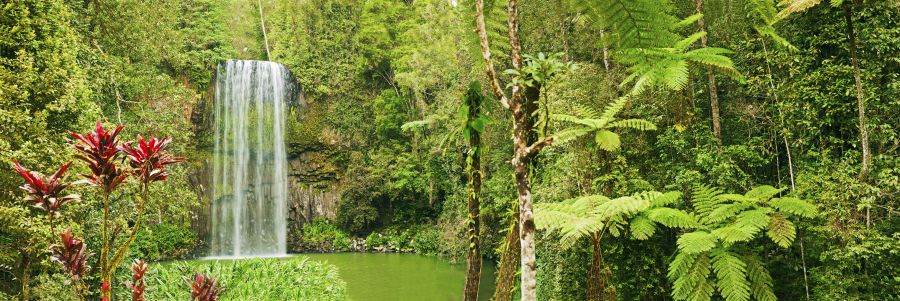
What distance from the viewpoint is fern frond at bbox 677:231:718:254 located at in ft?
16.1

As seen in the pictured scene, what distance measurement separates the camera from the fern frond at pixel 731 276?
484 centimetres

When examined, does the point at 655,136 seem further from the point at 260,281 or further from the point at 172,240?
the point at 172,240

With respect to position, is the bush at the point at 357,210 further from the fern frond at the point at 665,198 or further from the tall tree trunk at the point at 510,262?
the tall tree trunk at the point at 510,262

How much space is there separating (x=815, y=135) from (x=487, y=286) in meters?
7.06

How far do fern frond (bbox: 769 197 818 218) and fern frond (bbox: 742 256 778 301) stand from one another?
1.90 feet

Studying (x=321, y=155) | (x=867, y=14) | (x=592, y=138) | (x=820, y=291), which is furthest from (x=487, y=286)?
(x=321, y=155)

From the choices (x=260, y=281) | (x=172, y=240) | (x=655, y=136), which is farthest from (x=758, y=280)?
(x=172, y=240)

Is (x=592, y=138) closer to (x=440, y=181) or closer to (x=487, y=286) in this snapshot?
(x=487, y=286)

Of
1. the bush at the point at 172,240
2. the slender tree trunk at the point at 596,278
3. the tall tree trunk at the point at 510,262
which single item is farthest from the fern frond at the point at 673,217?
the bush at the point at 172,240

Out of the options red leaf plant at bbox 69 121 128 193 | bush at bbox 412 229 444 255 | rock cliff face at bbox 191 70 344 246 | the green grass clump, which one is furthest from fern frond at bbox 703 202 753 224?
rock cliff face at bbox 191 70 344 246

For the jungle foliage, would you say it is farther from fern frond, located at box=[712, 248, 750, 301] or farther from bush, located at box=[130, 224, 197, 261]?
bush, located at box=[130, 224, 197, 261]

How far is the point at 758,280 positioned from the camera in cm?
521

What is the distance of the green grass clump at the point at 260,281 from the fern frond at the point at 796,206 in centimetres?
576

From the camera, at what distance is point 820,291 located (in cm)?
534
